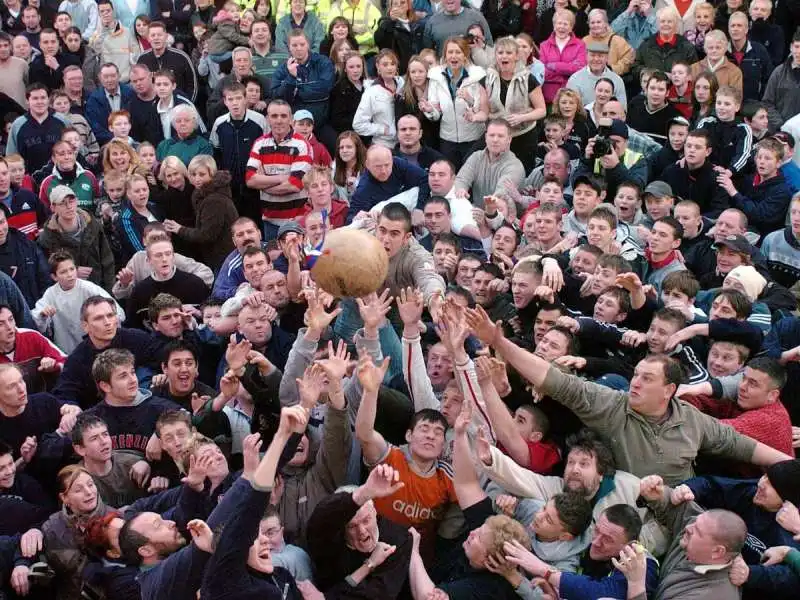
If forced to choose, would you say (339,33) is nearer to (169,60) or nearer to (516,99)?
(169,60)

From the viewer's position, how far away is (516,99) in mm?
11266

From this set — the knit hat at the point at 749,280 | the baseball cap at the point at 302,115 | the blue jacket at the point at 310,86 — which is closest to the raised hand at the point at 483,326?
the knit hat at the point at 749,280

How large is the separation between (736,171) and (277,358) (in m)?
4.63

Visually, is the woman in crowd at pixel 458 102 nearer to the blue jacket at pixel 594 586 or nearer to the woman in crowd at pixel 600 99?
the woman in crowd at pixel 600 99

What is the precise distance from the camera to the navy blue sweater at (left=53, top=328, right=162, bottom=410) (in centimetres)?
789

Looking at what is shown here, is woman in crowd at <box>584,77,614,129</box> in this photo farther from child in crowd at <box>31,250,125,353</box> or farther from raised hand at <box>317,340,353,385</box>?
raised hand at <box>317,340,353,385</box>

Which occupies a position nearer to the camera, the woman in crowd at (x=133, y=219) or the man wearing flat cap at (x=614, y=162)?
the woman in crowd at (x=133, y=219)

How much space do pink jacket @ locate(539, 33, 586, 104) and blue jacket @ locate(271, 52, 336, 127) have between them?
7.17 ft

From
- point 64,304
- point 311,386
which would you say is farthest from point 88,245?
point 311,386

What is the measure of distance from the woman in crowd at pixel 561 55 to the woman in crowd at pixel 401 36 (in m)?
1.33

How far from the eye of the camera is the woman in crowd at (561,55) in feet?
40.2

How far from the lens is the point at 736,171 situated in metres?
10.3

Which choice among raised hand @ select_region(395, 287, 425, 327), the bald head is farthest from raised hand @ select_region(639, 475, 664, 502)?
the bald head

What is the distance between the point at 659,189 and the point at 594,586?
199 inches
